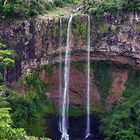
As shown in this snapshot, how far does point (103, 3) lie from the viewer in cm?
2420

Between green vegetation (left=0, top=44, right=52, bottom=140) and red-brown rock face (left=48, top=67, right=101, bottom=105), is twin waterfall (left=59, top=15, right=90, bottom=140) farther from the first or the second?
green vegetation (left=0, top=44, right=52, bottom=140)

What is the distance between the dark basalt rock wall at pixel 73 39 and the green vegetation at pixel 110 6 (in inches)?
12.8

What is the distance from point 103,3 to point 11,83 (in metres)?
6.15

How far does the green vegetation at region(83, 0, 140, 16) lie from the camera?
23688 millimetres

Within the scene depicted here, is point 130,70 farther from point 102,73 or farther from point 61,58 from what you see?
point 61,58

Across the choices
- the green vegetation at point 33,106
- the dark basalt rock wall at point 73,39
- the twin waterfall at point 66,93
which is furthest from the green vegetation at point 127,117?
the green vegetation at point 33,106

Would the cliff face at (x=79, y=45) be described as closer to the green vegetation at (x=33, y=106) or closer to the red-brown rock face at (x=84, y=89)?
the red-brown rock face at (x=84, y=89)

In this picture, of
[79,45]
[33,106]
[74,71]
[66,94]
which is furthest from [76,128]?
[79,45]

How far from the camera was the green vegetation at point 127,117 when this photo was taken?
22.0 meters

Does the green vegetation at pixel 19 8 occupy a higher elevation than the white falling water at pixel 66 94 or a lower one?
higher

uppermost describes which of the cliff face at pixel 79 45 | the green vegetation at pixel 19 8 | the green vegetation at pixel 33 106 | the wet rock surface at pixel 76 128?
the green vegetation at pixel 19 8

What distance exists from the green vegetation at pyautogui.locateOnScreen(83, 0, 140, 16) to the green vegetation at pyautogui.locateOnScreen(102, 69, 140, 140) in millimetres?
3230

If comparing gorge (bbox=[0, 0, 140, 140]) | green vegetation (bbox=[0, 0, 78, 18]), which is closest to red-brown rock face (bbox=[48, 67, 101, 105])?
gorge (bbox=[0, 0, 140, 140])

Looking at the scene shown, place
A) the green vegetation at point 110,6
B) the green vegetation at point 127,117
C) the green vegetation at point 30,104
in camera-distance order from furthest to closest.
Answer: the green vegetation at point 110,6 → the green vegetation at point 30,104 → the green vegetation at point 127,117
